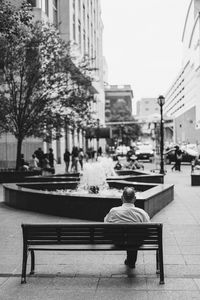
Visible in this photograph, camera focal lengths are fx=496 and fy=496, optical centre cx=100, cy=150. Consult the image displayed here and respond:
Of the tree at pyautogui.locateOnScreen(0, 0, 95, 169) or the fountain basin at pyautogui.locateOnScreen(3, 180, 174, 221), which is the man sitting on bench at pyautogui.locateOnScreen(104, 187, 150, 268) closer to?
the fountain basin at pyautogui.locateOnScreen(3, 180, 174, 221)

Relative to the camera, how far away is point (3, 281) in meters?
6.87

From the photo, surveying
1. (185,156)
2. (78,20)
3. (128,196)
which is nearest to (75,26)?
(78,20)

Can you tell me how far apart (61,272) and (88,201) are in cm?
526

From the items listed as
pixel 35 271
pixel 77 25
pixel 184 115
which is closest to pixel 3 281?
pixel 35 271

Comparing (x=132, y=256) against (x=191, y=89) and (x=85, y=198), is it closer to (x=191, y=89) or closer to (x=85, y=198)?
(x=85, y=198)

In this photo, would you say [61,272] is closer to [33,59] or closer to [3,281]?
[3,281]

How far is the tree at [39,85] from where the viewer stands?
25547 millimetres

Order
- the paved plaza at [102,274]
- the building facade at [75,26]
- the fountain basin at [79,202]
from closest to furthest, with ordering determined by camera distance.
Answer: the paved plaza at [102,274] < the fountain basin at [79,202] < the building facade at [75,26]

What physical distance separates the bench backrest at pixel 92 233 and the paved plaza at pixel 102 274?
522mm

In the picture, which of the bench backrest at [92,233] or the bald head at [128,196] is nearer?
the bench backrest at [92,233]

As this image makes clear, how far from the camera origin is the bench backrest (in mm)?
6719

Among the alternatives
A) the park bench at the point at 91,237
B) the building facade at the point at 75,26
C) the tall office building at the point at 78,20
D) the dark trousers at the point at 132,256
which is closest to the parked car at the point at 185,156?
the building facade at the point at 75,26

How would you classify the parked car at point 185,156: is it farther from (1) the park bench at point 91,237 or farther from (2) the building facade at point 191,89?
(2) the building facade at point 191,89

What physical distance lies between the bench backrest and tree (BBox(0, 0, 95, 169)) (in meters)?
19.2
